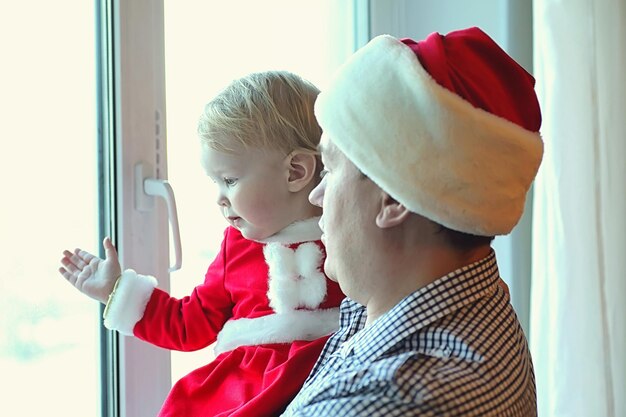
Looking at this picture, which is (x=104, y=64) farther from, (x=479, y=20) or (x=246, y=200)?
(x=479, y=20)

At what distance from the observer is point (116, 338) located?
1.38m

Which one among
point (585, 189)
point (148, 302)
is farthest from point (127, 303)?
point (585, 189)

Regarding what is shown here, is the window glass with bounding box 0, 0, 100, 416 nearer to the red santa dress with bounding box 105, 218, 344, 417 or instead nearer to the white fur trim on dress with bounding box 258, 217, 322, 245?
the red santa dress with bounding box 105, 218, 344, 417

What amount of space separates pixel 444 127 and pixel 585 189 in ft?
2.92

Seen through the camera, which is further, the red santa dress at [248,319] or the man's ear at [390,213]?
the red santa dress at [248,319]

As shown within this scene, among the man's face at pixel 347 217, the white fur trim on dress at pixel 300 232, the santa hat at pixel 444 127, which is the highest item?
the santa hat at pixel 444 127

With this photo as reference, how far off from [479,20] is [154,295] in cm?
110

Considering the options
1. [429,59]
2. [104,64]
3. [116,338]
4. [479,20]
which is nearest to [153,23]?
[104,64]

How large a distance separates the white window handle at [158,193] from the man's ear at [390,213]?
52cm

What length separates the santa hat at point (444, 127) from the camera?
881 mm

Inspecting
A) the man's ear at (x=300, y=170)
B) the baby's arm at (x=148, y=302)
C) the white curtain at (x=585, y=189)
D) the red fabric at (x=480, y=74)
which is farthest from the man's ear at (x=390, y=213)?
the white curtain at (x=585, y=189)

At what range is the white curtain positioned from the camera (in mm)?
1660

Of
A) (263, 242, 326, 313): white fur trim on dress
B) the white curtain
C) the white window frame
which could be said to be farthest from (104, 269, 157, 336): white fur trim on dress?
the white curtain

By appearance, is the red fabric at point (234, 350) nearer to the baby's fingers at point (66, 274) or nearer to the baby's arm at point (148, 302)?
the baby's arm at point (148, 302)
